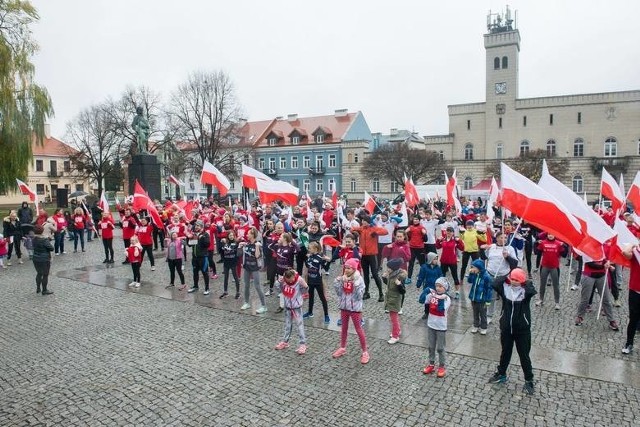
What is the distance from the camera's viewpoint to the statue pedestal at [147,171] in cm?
2444

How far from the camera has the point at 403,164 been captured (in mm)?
54000

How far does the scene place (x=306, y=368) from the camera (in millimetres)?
7199

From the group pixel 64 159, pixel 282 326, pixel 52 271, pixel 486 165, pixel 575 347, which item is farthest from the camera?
pixel 64 159

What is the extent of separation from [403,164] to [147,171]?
35.1m

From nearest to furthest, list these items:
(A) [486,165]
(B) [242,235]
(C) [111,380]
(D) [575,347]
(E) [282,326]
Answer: (C) [111,380] < (D) [575,347] < (E) [282,326] < (B) [242,235] < (A) [486,165]

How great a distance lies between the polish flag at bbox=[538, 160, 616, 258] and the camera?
725 cm

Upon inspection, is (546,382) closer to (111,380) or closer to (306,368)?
(306,368)

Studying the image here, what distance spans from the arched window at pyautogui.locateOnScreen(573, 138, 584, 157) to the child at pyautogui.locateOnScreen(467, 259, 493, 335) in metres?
57.9

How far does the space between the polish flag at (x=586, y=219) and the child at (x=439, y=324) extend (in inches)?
92.9

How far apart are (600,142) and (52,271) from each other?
6053 centimetres

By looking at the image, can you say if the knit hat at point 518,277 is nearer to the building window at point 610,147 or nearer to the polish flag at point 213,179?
the polish flag at point 213,179

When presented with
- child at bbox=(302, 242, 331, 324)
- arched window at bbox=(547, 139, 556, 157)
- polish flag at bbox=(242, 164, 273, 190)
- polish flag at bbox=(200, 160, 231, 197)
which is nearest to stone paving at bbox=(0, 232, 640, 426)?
child at bbox=(302, 242, 331, 324)

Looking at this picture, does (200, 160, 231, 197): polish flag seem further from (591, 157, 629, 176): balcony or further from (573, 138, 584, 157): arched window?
(573, 138, 584, 157): arched window

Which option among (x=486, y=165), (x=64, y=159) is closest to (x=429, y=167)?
(x=486, y=165)
